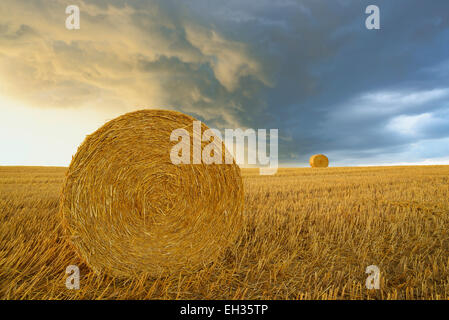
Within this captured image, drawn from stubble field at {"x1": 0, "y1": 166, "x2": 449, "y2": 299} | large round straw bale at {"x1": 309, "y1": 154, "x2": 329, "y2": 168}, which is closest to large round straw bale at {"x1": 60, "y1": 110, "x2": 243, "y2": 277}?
stubble field at {"x1": 0, "y1": 166, "x2": 449, "y2": 299}

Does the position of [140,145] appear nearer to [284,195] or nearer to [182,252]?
[182,252]

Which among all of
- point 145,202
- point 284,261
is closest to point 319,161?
point 284,261

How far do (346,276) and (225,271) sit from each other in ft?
4.26

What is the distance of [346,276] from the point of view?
8.86ft

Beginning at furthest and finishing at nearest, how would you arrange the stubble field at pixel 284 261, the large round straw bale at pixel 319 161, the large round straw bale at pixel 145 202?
1. the large round straw bale at pixel 319 161
2. the large round straw bale at pixel 145 202
3. the stubble field at pixel 284 261

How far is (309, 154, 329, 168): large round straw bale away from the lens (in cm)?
2412

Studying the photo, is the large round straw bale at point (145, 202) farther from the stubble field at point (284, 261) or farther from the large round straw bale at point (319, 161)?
the large round straw bale at point (319, 161)

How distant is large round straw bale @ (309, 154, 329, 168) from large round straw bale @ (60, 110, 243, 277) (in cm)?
2260

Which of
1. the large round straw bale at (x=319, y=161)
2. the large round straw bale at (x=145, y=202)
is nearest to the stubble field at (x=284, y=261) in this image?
the large round straw bale at (x=145, y=202)

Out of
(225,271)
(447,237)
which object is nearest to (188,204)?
(225,271)

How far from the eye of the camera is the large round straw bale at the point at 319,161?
24.1 meters

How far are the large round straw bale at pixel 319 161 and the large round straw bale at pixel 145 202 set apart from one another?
22595 mm

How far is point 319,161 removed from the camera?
Result: 2434cm
